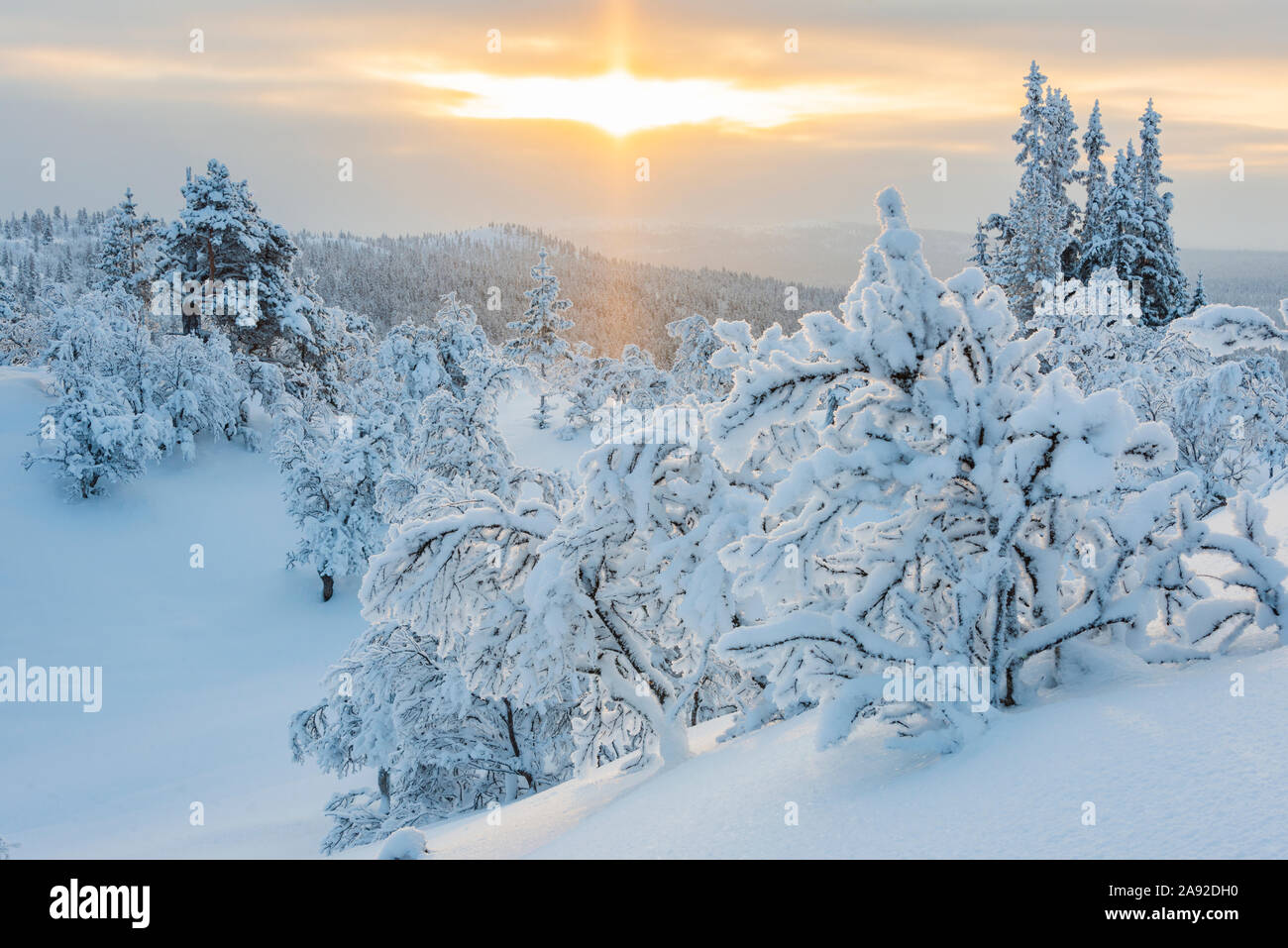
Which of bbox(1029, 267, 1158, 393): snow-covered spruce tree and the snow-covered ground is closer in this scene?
the snow-covered ground

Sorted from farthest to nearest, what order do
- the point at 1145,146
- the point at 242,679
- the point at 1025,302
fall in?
the point at 1145,146 < the point at 1025,302 < the point at 242,679

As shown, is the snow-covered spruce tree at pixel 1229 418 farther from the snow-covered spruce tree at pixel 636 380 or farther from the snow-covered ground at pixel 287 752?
the snow-covered spruce tree at pixel 636 380

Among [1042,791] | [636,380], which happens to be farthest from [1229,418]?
[636,380]

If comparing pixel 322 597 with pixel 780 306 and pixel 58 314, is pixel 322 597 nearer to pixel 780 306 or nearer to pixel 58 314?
pixel 58 314

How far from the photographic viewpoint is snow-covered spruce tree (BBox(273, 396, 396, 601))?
2773 cm

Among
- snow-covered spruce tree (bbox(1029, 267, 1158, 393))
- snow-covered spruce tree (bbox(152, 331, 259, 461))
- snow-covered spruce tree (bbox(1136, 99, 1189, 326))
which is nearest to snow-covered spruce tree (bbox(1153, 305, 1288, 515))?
snow-covered spruce tree (bbox(1029, 267, 1158, 393))

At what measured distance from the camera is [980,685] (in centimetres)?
349

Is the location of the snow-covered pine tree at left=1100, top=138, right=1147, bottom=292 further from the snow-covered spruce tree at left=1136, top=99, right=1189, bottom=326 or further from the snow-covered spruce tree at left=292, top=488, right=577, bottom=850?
the snow-covered spruce tree at left=292, top=488, right=577, bottom=850

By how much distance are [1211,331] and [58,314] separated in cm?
4125

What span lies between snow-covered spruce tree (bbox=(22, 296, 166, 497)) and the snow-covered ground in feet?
3.98

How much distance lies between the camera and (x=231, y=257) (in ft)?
116
